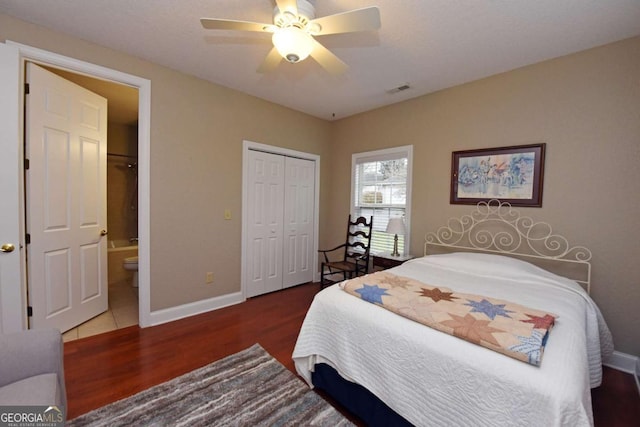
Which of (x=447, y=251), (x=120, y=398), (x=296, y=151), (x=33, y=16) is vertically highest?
(x=33, y=16)

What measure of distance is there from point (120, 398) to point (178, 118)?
2.42 meters

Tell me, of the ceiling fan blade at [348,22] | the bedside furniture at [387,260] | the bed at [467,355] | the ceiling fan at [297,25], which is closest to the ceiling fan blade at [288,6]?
the ceiling fan at [297,25]

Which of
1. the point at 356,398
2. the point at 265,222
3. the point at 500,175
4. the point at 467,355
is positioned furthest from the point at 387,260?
the point at 467,355

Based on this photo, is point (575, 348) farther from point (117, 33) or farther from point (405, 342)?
point (117, 33)

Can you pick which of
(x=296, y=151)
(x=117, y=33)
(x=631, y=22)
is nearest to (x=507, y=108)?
(x=631, y=22)

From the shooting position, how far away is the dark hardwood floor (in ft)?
5.66

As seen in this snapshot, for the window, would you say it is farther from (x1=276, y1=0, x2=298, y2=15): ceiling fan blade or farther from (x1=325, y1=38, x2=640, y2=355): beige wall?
(x1=276, y1=0, x2=298, y2=15): ceiling fan blade

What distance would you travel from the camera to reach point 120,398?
1695 millimetres

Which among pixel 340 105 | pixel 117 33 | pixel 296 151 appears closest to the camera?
pixel 117 33

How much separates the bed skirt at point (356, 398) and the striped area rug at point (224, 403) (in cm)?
Result: 8

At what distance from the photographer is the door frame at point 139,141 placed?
1961 mm

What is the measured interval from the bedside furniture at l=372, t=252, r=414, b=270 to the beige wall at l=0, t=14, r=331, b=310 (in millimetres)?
1752

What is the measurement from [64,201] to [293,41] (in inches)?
98.3

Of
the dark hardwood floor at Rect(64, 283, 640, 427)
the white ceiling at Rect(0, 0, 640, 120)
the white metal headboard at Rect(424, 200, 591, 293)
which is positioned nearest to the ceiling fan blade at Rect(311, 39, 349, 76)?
the white ceiling at Rect(0, 0, 640, 120)
